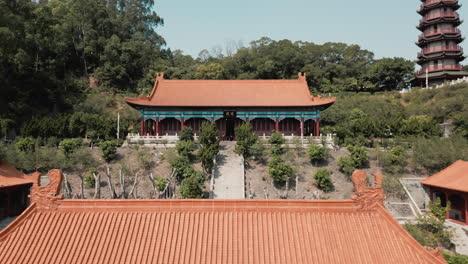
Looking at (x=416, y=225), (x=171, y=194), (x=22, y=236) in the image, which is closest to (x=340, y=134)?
(x=416, y=225)

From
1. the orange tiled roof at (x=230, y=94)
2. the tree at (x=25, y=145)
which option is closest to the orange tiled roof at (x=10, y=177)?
the tree at (x=25, y=145)

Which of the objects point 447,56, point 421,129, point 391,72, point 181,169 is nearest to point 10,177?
point 181,169

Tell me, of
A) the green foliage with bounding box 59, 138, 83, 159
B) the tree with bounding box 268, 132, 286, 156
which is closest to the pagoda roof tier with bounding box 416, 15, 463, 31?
the tree with bounding box 268, 132, 286, 156

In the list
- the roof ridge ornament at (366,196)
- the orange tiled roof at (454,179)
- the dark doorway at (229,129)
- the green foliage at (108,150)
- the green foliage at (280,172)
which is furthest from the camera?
the dark doorway at (229,129)

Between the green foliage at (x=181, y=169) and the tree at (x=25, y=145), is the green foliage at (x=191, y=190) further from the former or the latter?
the tree at (x=25, y=145)

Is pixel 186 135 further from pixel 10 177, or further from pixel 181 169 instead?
pixel 10 177

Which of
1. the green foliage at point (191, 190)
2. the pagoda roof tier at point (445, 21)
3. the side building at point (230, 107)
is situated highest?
the pagoda roof tier at point (445, 21)

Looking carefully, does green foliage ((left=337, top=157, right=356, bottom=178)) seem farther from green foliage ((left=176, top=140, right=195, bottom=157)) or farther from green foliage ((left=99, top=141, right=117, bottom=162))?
green foliage ((left=99, top=141, right=117, bottom=162))
